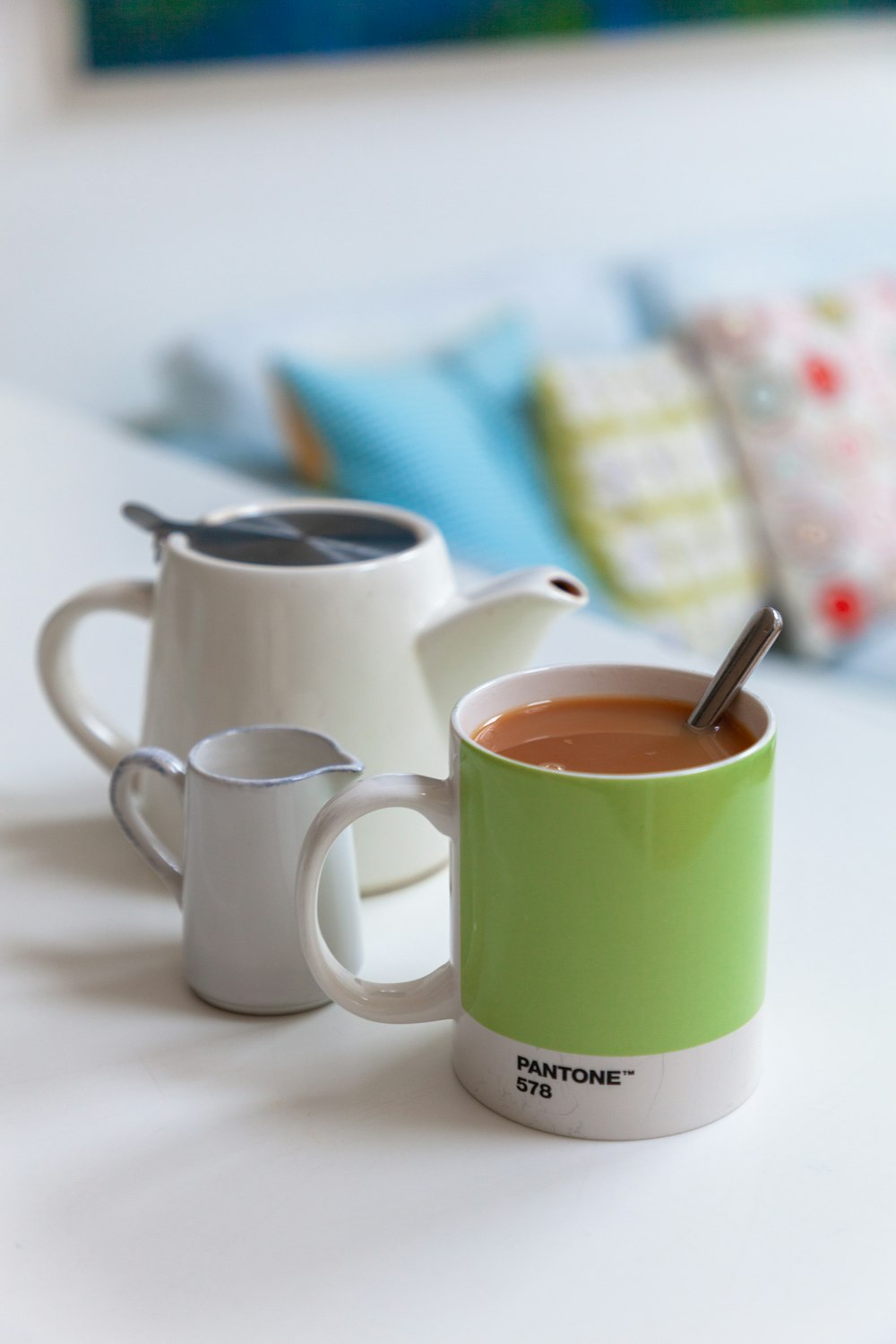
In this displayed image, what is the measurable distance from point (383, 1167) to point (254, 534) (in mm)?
270

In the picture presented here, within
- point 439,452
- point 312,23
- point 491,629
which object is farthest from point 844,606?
point 491,629

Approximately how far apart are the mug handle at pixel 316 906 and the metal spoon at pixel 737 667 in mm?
92

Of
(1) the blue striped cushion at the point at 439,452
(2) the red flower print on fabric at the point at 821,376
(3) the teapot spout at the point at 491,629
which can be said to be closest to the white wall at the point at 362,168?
→ (1) the blue striped cushion at the point at 439,452

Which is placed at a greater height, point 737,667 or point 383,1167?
point 737,667

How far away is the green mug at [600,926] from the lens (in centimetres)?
43

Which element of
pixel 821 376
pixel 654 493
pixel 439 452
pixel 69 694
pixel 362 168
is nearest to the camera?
pixel 69 694

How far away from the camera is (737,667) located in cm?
47

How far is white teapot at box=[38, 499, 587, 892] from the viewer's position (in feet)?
1.84

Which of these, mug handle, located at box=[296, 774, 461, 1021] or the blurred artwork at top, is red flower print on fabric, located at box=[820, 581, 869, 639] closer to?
the blurred artwork at top

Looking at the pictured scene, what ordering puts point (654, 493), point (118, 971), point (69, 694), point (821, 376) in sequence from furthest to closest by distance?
point (821, 376) < point (654, 493) < point (69, 694) < point (118, 971)

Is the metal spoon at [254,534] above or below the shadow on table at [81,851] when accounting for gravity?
above

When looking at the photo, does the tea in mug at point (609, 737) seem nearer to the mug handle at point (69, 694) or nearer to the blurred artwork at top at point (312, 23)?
the mug handle at point (69, 694)

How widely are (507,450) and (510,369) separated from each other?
0.12 m

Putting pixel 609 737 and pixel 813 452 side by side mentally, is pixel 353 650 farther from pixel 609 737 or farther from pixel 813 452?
pixel 813 452
